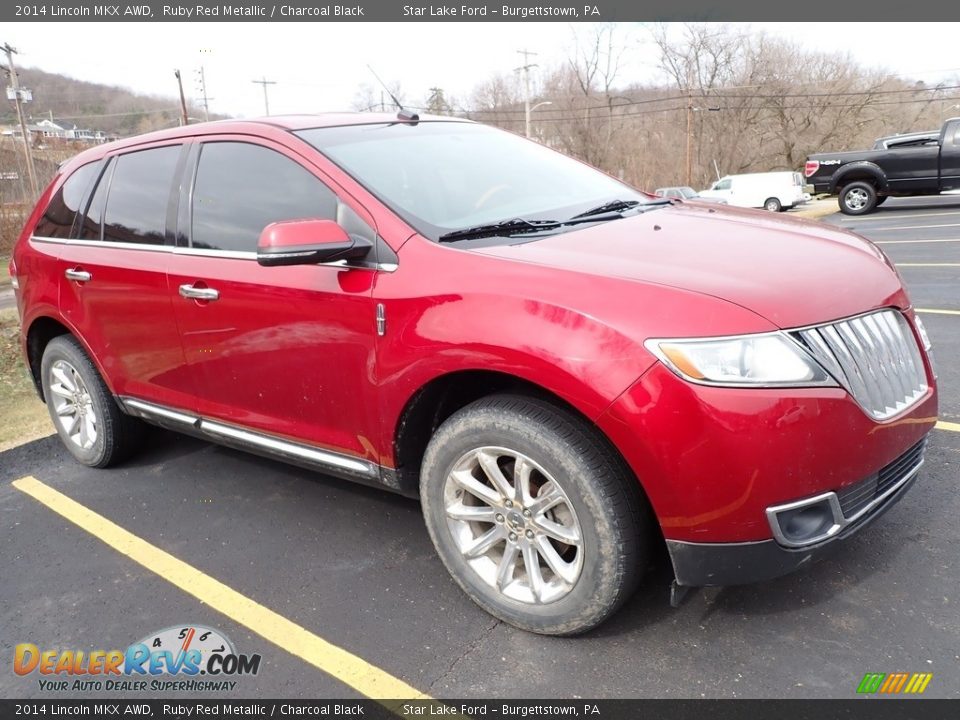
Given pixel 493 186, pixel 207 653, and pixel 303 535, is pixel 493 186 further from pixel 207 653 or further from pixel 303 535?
pixel 207 653

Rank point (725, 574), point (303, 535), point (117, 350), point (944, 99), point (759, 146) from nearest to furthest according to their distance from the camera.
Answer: point (725, 574)
point (303, 535)
point (117, 350)
point (759, 146)
point (944, 99)

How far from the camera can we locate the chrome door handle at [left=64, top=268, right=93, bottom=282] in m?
3.86

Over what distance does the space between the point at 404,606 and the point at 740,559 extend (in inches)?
50.0

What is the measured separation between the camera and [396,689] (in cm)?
236

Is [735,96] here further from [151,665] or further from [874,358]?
[151,665]

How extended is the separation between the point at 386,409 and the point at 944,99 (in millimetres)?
73581

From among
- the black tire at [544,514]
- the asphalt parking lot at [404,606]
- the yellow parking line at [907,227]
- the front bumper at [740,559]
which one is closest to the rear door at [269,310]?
the black tire at [544,514]

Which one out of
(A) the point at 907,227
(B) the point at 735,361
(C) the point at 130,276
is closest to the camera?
(B) the point at 735,361

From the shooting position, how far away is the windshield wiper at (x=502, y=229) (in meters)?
2.70

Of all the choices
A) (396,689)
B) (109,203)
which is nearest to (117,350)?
(109,203)

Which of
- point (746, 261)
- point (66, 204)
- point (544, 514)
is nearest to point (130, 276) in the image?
point (66, 204)

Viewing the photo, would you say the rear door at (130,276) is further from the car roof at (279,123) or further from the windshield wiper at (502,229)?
the windshield wiper at (502,229)

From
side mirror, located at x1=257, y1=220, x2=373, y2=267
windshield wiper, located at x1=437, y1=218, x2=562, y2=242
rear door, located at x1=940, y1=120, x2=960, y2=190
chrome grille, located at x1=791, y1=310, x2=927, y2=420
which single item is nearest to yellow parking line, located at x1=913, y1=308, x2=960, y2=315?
chrome grille, located at x1=791, y1=310, x2=927, y2=420

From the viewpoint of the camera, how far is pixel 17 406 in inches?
227
